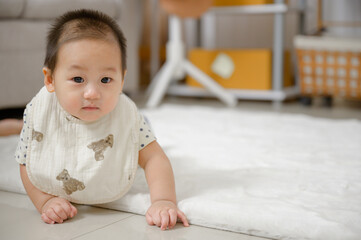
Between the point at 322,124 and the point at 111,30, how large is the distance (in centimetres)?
103

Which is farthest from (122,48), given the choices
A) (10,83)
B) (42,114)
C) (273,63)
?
(273,63)

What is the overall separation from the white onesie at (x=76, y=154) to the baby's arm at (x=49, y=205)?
13 millimetres

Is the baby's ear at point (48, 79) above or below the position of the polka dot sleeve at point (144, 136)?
above

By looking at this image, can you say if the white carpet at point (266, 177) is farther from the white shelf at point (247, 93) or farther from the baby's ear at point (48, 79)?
the white shelf at point (247, 93)

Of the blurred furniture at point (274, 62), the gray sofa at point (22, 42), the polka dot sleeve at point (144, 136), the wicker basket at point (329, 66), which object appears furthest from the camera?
the blurred furniture at point (274, 62)

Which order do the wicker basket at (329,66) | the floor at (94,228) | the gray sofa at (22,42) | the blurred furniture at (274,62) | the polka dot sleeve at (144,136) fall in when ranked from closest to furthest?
1. the floor at (94,228)
2. the polka dot sleeve at (144,136)
3. the gray sofa at (22,42)
4. the wicker basket at (329,66)
5. the blurred furniture at (274,62)

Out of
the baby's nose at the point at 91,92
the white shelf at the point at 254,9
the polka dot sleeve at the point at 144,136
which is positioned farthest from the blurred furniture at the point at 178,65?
the baby's nose at the point at 91,92

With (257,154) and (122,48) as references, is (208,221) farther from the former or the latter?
(257,154)

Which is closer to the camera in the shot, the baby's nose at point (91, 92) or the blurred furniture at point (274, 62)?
the baby's nose at point (91, 92)

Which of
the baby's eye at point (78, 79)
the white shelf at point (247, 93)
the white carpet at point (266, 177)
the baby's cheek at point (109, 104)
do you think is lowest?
the white shelf at point (247, 93)

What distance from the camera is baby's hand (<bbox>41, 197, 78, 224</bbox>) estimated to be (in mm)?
696

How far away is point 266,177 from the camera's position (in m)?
0.91

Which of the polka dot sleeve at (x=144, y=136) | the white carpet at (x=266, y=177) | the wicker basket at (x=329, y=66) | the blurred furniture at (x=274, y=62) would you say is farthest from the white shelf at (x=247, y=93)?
the polka dot sleeve at (x=144, y=136)

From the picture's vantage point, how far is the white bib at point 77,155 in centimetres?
73
